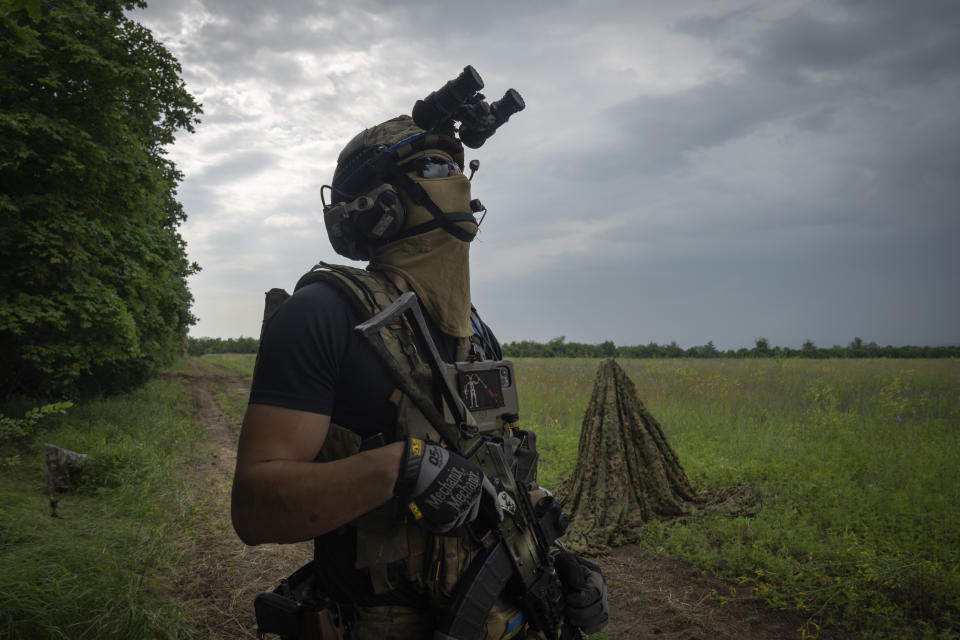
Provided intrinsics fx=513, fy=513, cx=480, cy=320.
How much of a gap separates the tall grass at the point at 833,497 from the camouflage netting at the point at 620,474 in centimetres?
33

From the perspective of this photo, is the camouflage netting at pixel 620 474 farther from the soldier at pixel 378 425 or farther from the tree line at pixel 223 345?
the tree line at pixel 223 345

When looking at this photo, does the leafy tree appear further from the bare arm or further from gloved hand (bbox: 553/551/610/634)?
gloved hand (bbox: 553/551/610/634)

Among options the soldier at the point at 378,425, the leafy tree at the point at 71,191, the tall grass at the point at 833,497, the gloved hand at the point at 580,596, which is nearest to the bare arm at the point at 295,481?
the soldier at the point at 378,425

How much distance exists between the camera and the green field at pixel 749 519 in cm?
353

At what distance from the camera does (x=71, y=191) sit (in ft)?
29.2

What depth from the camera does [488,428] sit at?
6.66ft

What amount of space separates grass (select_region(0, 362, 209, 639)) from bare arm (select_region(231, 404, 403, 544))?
2694 millimetres

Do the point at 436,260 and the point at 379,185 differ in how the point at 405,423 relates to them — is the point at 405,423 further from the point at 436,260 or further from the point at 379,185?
the point at 379,185

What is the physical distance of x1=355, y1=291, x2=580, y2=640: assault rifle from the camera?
1681 millimetres

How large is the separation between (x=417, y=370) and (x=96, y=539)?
4366mm

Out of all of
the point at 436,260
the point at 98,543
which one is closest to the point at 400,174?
the point at 436,260

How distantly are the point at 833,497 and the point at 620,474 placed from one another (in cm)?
214

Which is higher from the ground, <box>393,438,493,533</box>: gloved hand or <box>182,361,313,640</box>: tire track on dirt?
<box>393,438,493,533</box>: gloved hand

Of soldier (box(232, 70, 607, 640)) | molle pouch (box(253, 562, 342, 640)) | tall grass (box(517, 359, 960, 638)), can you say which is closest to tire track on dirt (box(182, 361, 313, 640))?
molle pouch (box(253, 562, 342, 640))
